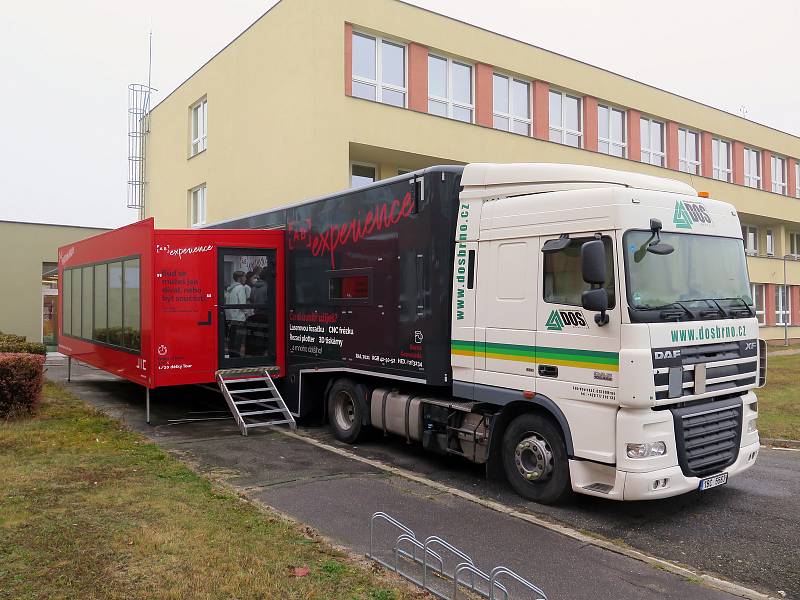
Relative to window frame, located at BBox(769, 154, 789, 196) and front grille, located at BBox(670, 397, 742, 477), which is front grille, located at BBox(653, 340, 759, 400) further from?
window frame, located at BBox(769, 154, 789, 196)

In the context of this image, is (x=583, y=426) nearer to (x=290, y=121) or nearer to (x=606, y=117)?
(x=290, y=121)

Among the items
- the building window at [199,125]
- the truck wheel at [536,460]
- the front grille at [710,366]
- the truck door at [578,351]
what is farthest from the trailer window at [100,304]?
the front grille at [710,366]

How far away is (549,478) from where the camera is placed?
6.26m

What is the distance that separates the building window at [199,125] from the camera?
21.5 metres

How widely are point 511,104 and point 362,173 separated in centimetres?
515

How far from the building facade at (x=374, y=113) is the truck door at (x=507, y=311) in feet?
31.5

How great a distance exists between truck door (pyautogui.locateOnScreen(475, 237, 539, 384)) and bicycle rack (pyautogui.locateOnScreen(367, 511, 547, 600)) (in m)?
2.05

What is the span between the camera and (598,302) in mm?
5684

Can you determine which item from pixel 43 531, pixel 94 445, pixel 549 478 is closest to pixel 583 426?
pixel 549 478

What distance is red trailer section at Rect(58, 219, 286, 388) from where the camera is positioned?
989cm

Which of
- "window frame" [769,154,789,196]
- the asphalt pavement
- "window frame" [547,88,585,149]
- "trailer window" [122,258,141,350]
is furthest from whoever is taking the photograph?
"window frame" [769,154,789,196]

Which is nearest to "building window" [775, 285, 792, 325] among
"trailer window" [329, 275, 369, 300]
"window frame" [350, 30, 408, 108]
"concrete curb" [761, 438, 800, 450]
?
"window frame" [350, 30, 408, 108]

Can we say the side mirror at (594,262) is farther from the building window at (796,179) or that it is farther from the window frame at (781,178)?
the building window at (796,179)

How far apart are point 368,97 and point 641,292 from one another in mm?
12546
